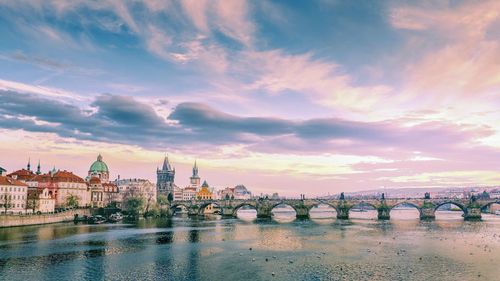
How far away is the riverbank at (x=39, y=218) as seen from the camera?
112800 mm

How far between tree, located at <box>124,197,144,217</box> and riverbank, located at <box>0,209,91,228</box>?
18.0 metres

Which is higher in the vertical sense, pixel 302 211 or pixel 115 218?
pixel 302 211

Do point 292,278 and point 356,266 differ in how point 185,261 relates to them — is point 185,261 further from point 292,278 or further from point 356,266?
point 356,266

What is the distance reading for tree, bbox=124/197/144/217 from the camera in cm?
17200

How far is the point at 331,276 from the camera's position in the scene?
183 feet

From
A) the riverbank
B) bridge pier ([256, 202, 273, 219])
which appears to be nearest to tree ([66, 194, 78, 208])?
the riverbank

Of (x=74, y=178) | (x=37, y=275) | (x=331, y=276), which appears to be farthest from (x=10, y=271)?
(x=74, y=178)

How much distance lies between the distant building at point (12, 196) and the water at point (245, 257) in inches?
1180

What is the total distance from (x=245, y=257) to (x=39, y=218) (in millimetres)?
86707

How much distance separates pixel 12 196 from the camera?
5266 inches

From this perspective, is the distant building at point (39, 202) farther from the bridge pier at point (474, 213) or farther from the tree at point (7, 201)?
the bridge pier at point (474, 213)

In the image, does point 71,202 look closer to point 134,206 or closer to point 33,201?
point 33,201

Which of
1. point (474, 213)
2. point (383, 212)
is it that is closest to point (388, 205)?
point (383, 212)

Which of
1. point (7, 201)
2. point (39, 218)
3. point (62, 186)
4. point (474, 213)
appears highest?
point (62, 186)
